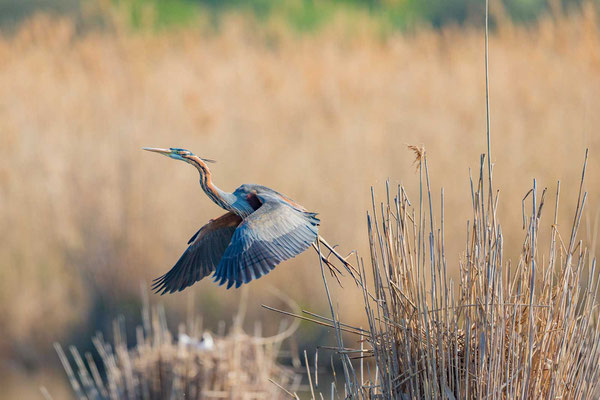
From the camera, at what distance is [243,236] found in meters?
2.00

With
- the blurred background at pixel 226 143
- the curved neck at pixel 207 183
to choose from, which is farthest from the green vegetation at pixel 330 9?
the curved neck at pixel 207 183

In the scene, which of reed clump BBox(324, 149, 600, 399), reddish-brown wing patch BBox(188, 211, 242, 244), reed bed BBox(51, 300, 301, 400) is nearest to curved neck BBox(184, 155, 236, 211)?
reddish-brown wing patch BBox(188, 211, 242, 244)

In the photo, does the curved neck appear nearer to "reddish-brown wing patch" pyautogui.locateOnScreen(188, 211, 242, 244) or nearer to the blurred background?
"reddish-brown wing patch" pyautogui.locateOnScreen(188, 211, 242, 244)

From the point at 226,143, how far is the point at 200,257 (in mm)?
4556

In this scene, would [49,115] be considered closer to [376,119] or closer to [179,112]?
[179,112]

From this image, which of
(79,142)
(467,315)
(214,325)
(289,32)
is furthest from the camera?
(289,32)

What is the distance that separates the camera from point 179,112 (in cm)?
699

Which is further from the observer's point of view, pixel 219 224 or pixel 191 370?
pixel 191 370

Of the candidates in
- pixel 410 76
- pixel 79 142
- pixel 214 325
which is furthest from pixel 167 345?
pixel 410 76

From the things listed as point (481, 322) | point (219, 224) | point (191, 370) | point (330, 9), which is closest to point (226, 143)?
point (191, 370)

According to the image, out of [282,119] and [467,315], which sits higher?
[282,119]

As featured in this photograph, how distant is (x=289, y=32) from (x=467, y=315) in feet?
20.8

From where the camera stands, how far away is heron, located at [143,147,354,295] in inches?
78.4

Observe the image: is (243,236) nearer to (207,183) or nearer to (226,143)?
(207,183)
